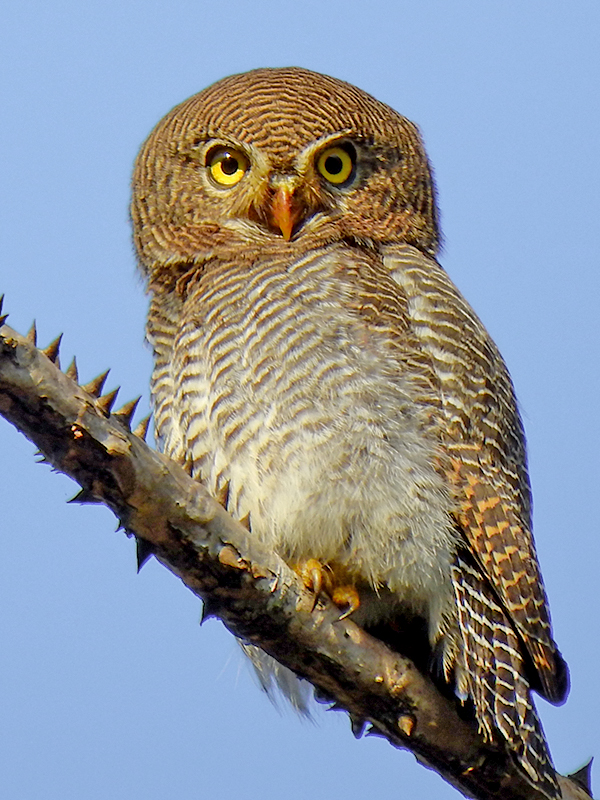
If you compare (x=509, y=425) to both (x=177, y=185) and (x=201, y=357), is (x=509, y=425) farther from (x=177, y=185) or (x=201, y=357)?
(x=177, y=185)

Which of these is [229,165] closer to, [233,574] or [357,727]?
[233,574]

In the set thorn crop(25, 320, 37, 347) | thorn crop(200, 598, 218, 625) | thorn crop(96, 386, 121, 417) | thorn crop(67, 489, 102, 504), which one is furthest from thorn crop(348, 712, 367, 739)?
thorn crop(25, 320, 37, 347)

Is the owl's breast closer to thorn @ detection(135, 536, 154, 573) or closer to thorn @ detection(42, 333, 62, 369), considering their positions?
thorn @ detection(135, 536, 154, 573)

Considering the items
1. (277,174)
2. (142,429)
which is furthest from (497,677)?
(277,174)

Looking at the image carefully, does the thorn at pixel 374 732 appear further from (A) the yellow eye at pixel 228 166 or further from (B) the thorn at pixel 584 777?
(A) the yellow eye at pixel 228 166

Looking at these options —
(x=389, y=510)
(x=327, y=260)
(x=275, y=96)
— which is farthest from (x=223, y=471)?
(x=275, y=96)
